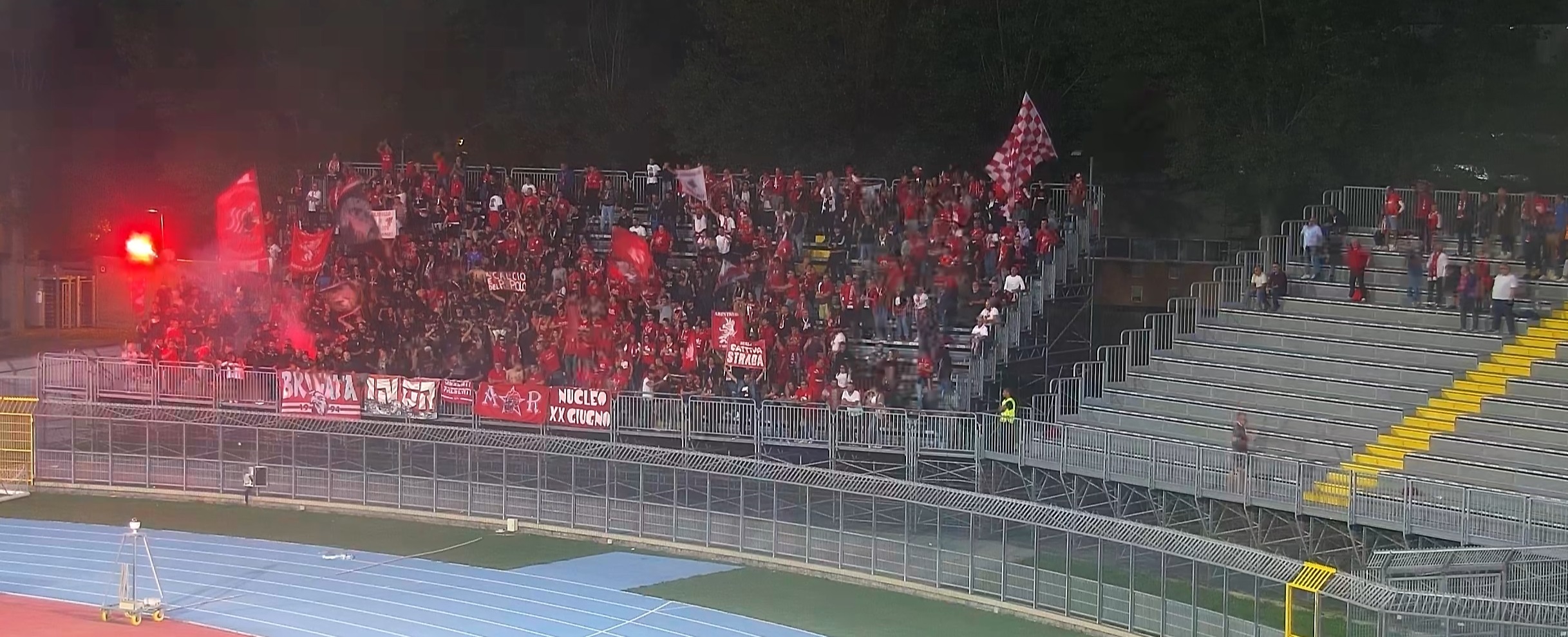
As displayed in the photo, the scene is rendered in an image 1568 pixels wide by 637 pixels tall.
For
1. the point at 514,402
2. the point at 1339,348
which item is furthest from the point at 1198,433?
the point at 514,402

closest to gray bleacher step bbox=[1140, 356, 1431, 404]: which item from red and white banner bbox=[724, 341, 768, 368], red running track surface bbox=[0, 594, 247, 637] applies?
red and white banner bbox=[724, 341, 768, 368]

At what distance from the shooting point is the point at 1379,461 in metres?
26.5

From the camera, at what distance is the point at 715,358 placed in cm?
3156

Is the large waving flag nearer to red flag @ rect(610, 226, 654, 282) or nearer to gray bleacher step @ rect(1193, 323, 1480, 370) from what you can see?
red flag @ rect(610, 226, 654, 282)

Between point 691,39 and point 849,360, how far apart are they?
21.9 m

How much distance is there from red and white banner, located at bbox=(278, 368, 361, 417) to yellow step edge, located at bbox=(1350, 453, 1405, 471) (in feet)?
53.2

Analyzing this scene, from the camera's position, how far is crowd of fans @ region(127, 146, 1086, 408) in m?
31.3

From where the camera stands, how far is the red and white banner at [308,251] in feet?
119

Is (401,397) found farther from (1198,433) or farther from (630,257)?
(1198,433)

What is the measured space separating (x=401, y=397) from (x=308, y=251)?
557cm

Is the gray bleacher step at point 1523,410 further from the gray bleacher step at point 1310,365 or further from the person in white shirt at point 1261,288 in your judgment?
the person in white shirt at point 1261,288

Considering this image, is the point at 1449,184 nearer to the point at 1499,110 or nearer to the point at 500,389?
the point at 1499,110

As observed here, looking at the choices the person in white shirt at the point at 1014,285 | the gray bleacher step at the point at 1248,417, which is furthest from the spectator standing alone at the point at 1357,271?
the person in white shirt at the point at 1014,285

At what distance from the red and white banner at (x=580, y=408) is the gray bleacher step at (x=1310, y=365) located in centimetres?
913
